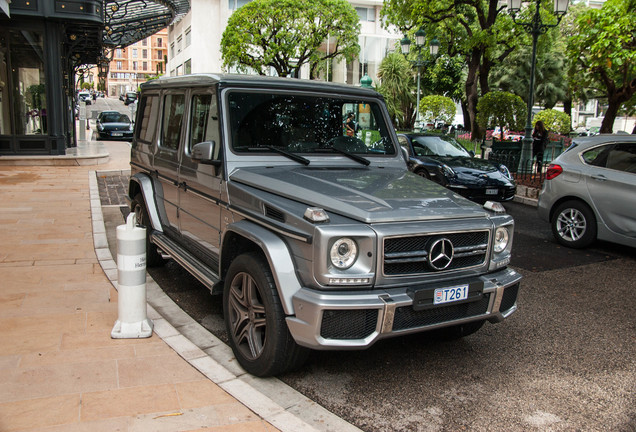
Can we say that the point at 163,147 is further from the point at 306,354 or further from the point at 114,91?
the point at 114,91

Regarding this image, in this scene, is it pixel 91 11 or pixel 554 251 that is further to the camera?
pixel 91 11

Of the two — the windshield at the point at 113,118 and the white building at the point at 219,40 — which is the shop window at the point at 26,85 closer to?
the windshield at the point at 113,118

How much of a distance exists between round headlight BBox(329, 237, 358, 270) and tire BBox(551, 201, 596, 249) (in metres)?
5.93

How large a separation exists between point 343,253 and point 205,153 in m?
1.54

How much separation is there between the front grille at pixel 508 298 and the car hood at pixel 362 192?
1.93ft

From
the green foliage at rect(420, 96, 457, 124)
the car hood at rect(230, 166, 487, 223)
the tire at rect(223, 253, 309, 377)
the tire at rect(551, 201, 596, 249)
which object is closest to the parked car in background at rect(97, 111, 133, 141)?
the green foliage at rect(420, 96, 457, 124)

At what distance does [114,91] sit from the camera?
5389 inches

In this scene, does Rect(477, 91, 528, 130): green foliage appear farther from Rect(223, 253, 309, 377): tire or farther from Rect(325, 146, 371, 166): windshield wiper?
Rect(223, 253, 309, 377): tire

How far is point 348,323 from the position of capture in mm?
3436

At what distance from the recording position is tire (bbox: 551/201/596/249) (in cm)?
818

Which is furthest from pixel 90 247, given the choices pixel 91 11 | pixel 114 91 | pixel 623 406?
pixel 114 91

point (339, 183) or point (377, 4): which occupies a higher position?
point (377, 4)

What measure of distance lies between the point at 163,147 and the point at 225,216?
1879mm

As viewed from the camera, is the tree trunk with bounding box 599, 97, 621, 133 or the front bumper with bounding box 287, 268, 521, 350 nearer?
the front bumper with bounding box 287, 268, 521, 350
